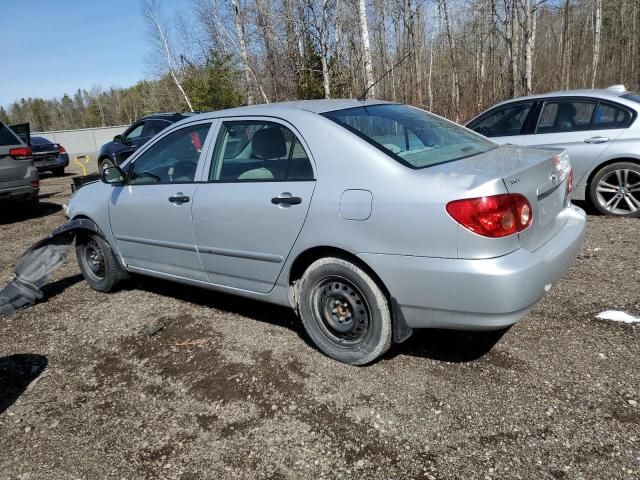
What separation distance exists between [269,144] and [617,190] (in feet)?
15.6

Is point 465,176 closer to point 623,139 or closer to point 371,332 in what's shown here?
point 371,332

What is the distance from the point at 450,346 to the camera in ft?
10.8

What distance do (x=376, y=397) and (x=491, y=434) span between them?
661mm

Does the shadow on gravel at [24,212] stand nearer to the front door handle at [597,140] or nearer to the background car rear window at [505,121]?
the background car rear window at [505,121]

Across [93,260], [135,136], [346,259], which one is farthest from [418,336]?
[135,136]

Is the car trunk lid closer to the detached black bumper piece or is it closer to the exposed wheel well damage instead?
the exposed wheel well damage

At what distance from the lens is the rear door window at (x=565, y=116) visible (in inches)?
236

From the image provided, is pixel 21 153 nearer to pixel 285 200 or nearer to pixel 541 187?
pixel 285 200

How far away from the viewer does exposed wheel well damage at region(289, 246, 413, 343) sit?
2.81 meters

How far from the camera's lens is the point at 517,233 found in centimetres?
253

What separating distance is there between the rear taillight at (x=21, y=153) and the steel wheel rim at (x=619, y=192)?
9.37 m

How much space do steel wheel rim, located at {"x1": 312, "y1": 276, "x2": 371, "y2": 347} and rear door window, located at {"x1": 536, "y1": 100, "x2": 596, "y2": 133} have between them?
4619mm

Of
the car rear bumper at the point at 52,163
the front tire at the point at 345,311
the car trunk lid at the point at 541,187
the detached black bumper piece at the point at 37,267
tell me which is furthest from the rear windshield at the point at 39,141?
the car trunk lid at the point at 541,187

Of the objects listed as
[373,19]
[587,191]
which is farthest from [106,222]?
[373,19]
